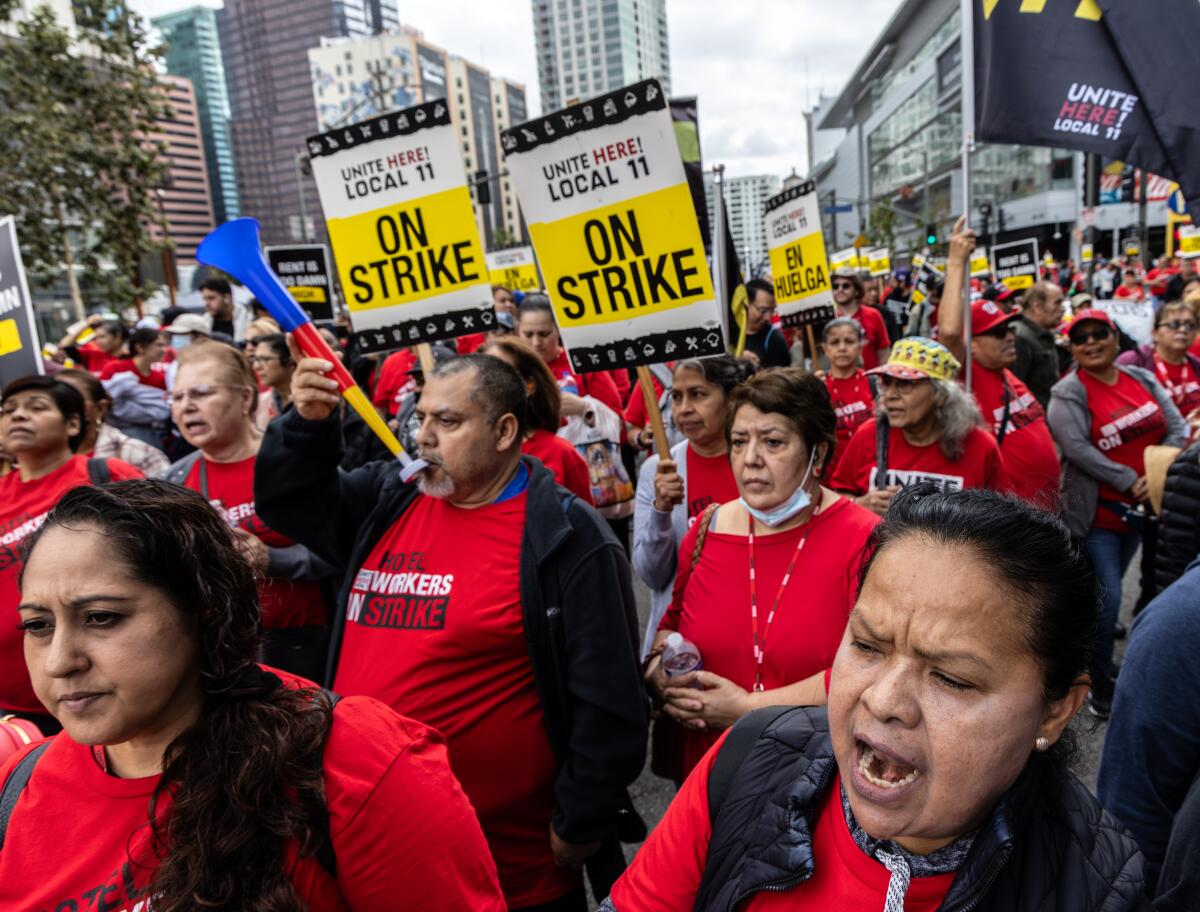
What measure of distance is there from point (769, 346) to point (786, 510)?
547 centimetres

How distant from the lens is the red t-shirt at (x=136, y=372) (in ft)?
28.9

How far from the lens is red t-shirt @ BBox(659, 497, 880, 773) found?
247 centimetres

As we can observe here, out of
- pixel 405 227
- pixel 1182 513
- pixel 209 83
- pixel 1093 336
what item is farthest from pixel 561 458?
pixel 209 83

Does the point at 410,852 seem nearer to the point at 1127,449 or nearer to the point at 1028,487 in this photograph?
the point at 1028,487

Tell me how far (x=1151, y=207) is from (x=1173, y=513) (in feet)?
184

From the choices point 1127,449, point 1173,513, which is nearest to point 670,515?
point 1173,513

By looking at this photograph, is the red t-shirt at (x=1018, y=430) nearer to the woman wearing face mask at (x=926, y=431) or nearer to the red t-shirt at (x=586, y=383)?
the woman wearing face mask at (x=926, y=431)

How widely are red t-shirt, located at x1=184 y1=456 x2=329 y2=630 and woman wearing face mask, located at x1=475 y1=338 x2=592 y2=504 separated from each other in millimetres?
1172

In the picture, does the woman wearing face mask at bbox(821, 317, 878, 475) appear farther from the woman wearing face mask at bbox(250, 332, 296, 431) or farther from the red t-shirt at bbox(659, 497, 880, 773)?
the woman wearing face mask at bbox(250, 332, 296, 431)

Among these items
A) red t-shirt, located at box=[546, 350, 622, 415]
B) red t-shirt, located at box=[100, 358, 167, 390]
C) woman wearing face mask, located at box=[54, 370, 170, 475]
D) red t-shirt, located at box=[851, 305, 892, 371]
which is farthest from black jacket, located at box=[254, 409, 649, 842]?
red t-shirt, located at box=[851, 305, 892, 371]

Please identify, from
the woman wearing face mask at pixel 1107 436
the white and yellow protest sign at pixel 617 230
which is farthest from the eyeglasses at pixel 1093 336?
the white and yellow protest sign at pixel 617 230

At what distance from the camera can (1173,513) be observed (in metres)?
2.44

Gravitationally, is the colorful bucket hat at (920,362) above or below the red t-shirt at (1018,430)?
above

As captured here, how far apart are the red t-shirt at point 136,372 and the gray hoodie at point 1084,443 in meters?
8.19
